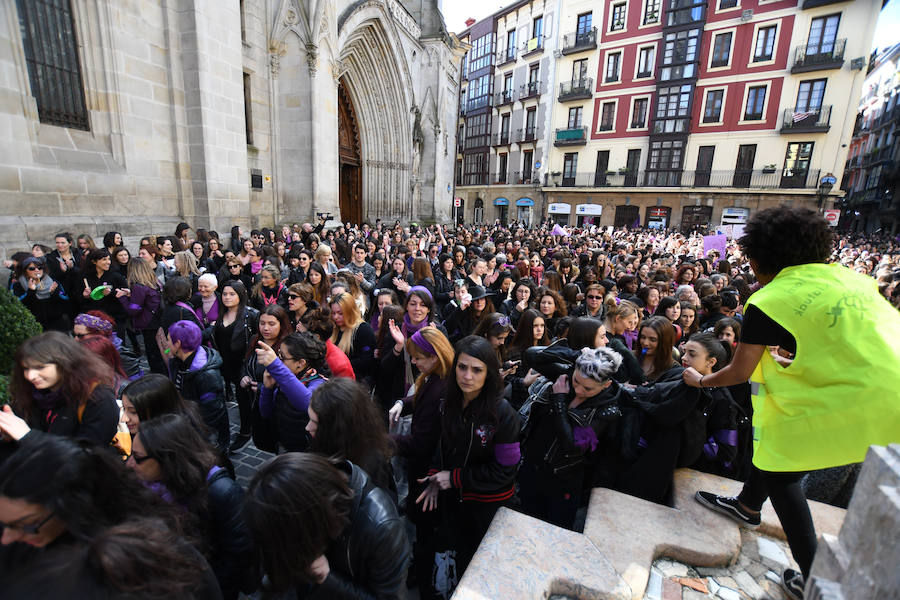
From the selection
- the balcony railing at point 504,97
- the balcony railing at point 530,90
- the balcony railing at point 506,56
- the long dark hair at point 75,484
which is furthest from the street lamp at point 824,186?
the long dark hair at point 75,484

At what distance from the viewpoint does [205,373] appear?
3.16 meters

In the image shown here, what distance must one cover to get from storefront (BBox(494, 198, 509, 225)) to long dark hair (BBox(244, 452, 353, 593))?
36.8m

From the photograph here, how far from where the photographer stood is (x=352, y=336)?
392cm

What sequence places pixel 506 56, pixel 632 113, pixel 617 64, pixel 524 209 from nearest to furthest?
pixel 632 113, pixel 617 64, pixel 524 209, pixel 506 56

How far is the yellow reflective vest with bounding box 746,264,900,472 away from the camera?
1697mm

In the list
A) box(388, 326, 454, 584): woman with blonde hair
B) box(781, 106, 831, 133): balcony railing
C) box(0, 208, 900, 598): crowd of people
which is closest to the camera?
box(0, 208, 900, 598): crowd of people

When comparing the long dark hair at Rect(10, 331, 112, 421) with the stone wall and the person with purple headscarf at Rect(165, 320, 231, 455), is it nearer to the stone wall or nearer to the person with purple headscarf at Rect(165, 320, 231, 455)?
the person with purple headscarf at Rect(165, 320, 231, 455)

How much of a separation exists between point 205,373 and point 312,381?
100 centimetres

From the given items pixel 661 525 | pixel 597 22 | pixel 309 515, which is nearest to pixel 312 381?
pixel 309 515

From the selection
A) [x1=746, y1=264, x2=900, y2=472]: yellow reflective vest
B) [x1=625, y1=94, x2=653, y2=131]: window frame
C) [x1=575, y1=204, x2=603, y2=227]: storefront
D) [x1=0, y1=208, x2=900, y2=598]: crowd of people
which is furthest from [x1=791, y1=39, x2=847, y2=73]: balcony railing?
[x1=746, y1=264, x2=900, y2=472]: yellow reflective vest

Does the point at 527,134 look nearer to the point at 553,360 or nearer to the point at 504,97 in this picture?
the point at 504,97

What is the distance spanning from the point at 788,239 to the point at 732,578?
1.68 meters

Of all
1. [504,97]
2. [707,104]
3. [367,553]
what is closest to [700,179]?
[707,104]

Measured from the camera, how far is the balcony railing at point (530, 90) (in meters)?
33.5
